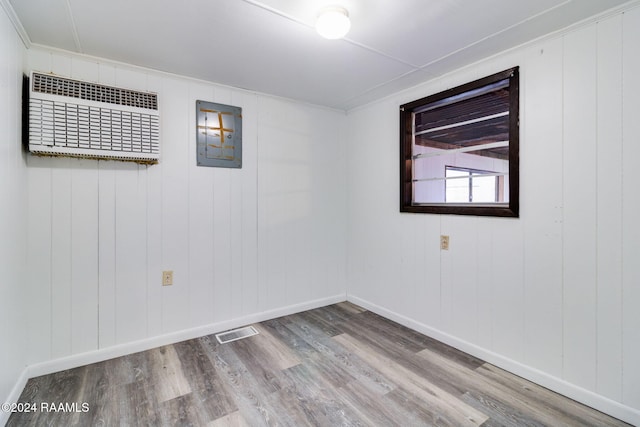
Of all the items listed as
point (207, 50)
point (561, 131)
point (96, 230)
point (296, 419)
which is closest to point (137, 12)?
point (207, 50)

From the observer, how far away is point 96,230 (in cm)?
220

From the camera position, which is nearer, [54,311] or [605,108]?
[605,108]

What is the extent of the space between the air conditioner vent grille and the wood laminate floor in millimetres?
1861

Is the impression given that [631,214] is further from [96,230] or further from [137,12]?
[96,230]

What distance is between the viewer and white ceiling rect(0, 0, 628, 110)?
1602 millimetres

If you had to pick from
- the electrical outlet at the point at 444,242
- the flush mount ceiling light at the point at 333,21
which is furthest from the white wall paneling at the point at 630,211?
the flush mount ceiling light at the point at 333,21

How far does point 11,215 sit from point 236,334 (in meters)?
1.73

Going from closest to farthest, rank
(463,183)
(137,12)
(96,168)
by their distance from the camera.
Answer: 1. (137,12)
2. (96,168)
3. (463,183)

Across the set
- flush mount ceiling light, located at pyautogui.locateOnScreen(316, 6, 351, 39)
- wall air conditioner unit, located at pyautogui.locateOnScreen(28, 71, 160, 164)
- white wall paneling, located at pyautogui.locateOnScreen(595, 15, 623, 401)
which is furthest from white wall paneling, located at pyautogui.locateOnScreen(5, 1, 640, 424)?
flush mount ceiling light, located at pyautogui.locateOnScreen(316, 6, 351, 39)

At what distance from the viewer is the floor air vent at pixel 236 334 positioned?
2555mm

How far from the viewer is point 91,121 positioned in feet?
6.71

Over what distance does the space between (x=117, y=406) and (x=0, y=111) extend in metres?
1.69

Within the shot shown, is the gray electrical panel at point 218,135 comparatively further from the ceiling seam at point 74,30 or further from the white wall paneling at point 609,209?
the white wall paneling at point 609,209

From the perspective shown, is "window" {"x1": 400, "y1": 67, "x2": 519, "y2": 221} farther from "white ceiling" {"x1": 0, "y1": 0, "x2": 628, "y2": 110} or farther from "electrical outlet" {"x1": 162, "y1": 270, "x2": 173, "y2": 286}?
"electrical outlet" {"x1": 162, "y1": 270, "x2": 173, "y2": 286}
